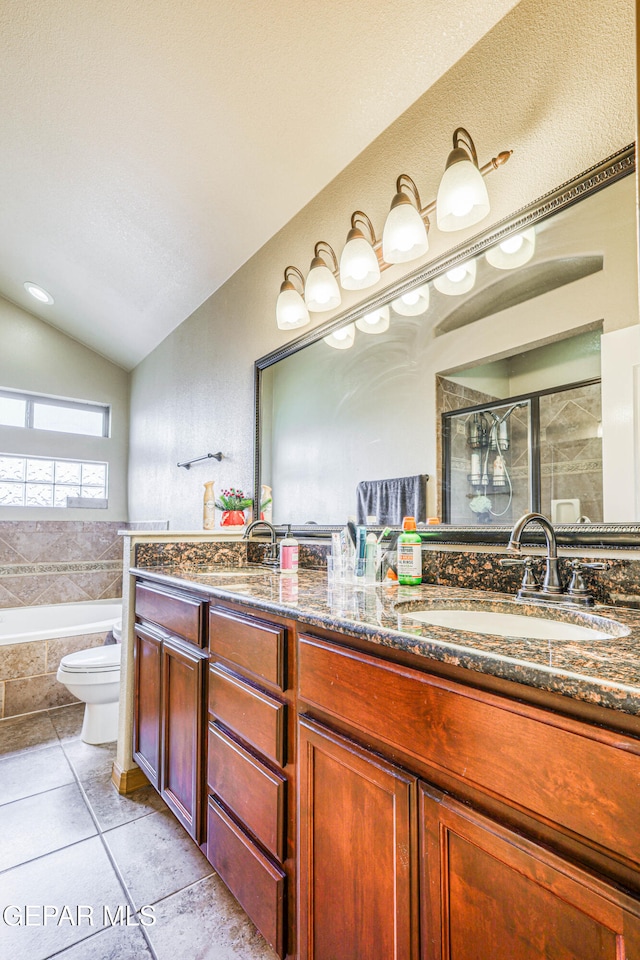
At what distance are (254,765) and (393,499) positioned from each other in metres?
0.91

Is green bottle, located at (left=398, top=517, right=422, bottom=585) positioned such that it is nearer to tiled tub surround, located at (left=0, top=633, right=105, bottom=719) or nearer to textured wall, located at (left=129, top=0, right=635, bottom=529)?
textured wall, located at (left=129, top=0, right=635, bottom=529)

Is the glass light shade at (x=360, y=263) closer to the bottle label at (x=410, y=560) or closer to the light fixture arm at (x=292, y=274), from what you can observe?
the light fixture arm at (x=292, y=274)

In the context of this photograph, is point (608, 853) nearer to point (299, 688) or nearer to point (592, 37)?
point (299, 688)

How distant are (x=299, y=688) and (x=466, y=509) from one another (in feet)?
→ 2.34

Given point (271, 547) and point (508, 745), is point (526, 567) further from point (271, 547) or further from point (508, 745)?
point (271, 547)

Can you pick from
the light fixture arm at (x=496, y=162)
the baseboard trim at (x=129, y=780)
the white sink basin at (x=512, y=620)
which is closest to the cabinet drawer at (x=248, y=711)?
the white sink basin at (x=512, y=620)

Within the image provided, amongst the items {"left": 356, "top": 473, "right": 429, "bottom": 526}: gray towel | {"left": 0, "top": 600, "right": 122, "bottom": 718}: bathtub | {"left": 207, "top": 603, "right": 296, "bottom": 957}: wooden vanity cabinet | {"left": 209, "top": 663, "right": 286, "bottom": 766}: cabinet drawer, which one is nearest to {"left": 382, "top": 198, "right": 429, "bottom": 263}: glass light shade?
{"left": 356, "top": 473, "right": 429, "bottom": 526}: gray towel

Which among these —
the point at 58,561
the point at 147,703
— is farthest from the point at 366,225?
the point at 58,561

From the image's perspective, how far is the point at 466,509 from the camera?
1.36 meters

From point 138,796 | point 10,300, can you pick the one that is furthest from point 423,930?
point 10,300

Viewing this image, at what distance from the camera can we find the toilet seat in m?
2.21

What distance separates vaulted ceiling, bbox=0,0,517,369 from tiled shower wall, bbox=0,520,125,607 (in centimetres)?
223

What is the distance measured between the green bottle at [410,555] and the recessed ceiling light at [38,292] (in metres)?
3.67

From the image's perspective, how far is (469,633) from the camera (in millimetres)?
740
